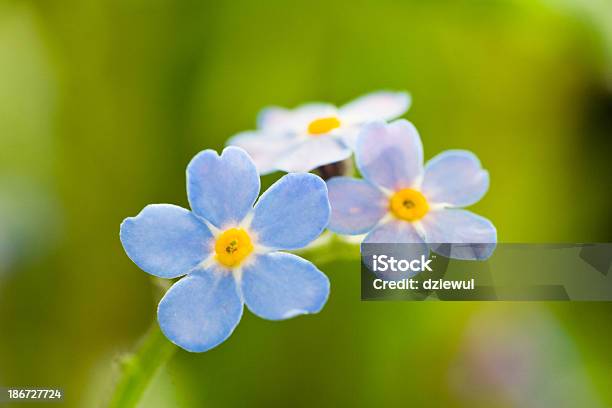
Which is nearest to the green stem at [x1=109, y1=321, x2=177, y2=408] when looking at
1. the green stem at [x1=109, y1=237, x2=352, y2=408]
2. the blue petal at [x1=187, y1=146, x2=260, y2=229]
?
the green stem at [x1=109, y1=237, x2=352, y2=408]

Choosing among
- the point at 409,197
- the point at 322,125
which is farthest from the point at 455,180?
the point at 322,125

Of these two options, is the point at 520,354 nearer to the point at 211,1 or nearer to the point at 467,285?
the point at 467,285

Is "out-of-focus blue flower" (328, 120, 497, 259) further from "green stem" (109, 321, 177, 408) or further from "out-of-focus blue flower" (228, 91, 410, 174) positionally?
"green stem" (109, 321, 177, 408)

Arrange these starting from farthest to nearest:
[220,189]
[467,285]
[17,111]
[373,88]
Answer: [373,88] < [17,111] < [467,285] < [220,189]

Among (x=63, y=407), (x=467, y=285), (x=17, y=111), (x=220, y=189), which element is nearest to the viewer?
(x=220, y=189)

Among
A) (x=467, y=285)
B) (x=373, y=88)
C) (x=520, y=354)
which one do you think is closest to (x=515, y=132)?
(x=373, y=88)

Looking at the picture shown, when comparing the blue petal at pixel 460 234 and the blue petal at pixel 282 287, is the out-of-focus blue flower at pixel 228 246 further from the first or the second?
the blue petal at pixel 460 234

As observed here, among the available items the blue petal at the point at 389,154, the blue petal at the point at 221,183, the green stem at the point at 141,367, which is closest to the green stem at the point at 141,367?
the green stem at the point at 141,367
